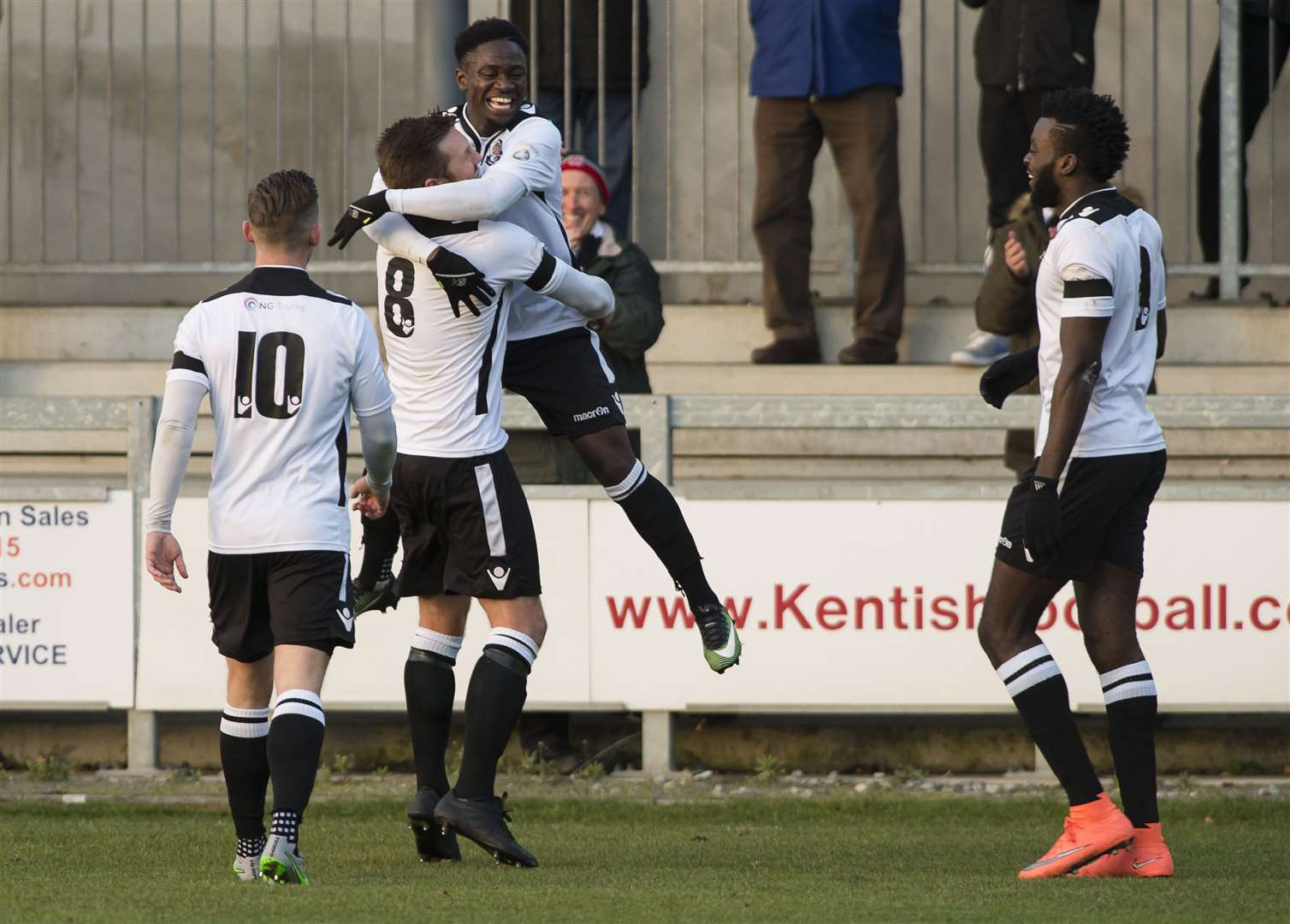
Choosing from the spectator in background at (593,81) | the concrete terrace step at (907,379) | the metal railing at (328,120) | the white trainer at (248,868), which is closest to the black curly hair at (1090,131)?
the white trainer at (248,868)

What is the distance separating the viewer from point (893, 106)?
1041 cm

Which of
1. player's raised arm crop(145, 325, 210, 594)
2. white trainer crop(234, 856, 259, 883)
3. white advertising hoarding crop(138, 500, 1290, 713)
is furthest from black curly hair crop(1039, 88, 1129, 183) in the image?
white trainer crop(234, 856, 259, 883)

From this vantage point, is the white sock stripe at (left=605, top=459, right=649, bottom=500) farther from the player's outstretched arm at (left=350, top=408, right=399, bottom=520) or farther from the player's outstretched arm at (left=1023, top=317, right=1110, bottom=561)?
the player's outstretched arm at (left=1023, top=317, right=1110, bottom=561)

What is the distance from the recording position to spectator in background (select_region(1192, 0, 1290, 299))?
35.7 ft

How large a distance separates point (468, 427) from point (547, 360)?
1.49 feet

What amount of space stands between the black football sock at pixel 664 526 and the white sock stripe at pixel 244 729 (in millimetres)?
1308

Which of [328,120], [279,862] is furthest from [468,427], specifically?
[328,120]

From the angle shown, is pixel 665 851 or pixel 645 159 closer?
pixel 665 851

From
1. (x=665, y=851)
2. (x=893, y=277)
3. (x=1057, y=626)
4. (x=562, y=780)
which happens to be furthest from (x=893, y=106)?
(x=665, y=851)

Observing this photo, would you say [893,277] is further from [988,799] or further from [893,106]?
[988,799]

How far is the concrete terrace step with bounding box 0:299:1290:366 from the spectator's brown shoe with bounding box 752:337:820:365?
357mm

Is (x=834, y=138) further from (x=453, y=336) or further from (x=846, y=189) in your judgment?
(x=453, y=336)

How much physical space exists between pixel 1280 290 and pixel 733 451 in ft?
10.2

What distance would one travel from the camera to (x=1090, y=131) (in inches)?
243
